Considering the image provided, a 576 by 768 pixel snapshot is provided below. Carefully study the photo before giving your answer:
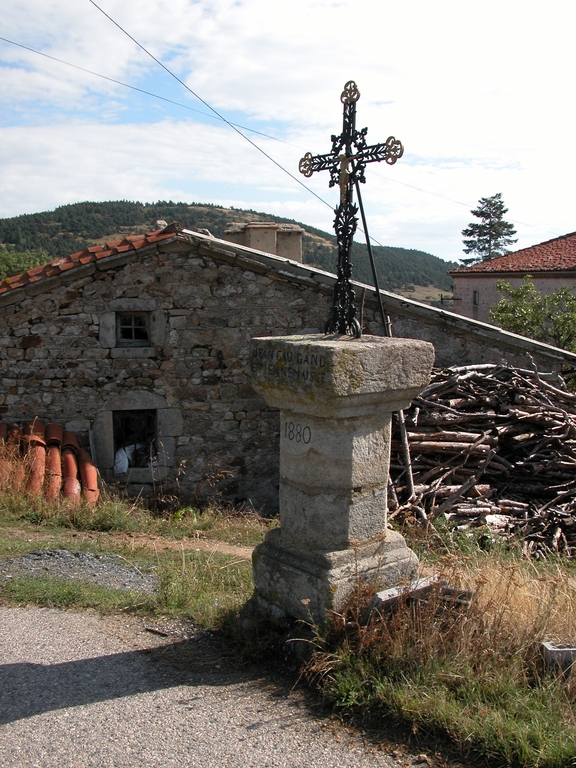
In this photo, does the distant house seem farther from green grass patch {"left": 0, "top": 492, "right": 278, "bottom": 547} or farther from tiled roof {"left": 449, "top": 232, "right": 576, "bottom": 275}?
green grass patch {"left": 0, "top": 492, "right": 278, "bottom": 547}

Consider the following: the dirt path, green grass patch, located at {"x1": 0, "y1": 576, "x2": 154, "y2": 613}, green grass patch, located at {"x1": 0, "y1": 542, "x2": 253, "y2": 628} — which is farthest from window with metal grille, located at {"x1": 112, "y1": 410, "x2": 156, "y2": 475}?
green grass patch, located at {"x1": 0, "y1": 576, "x2": 154, "y2": 613}

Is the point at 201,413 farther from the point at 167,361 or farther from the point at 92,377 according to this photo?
the point at 92,377

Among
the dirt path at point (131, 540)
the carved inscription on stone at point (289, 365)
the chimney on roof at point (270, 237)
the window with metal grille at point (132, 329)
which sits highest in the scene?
the chimney on roof at point (270, 237)

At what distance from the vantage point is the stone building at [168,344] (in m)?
9.05

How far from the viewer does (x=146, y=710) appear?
10.6 feet

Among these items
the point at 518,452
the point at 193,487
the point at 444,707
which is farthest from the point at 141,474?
the point at 444,707

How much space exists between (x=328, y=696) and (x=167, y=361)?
676 cm

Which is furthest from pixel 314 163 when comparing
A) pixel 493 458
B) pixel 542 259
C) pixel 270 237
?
pixel 542 259

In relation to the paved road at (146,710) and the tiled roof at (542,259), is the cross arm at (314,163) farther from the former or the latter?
the tiled roof at (542,259)

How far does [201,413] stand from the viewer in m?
9.61

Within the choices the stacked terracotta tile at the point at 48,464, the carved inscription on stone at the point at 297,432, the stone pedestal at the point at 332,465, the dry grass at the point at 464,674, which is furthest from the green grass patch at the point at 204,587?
the stacked terracotta tile at the point at 48,464

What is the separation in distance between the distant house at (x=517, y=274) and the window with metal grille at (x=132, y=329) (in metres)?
16.2

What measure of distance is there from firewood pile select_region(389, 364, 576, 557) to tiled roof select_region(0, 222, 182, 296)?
4278 mm

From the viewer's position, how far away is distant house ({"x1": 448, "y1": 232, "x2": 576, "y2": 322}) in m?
23.2
